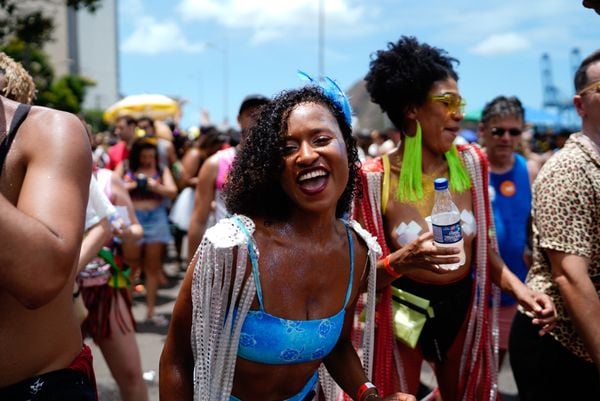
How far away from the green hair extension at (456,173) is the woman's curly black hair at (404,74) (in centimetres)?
30

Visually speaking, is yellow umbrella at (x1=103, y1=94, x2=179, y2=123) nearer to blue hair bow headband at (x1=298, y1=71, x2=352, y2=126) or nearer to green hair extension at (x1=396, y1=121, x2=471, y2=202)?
green hair extension at (x1=396, y1=121, x2=471, y2=202)

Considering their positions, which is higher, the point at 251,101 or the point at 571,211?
the point at 251,101

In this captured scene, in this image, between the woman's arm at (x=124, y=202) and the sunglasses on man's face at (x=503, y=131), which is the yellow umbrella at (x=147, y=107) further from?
the sunglasses on man's face at (x=503, y=131)

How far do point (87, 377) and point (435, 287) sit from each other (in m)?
1.73

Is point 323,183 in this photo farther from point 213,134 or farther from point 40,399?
point 213,134

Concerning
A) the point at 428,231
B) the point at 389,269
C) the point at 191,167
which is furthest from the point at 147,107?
the point at 389,269

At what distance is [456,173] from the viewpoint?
122 inches

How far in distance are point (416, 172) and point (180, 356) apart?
1.56m

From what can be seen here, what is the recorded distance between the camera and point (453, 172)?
10.2ft

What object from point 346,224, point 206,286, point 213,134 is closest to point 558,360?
point 346,224

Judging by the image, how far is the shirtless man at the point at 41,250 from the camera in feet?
4.21

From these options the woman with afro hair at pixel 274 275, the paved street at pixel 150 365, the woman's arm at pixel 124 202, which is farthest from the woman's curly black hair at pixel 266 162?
the paved street at pixel 150 365

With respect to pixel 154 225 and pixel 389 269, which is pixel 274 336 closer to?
pixel 389 269

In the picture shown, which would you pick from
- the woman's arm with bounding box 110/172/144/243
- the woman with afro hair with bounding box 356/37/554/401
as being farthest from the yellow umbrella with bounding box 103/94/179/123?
the woman with afro hair with bounding box 356/37/554/401
